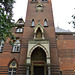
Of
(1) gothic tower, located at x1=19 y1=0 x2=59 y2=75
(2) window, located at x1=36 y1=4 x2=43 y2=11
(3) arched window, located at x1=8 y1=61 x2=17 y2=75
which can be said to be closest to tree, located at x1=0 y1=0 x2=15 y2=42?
(1) gothic tower, located at x1=19 y1=0 x2=59 y2=75

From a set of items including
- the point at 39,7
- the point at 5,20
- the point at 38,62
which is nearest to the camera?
the point at 5,20

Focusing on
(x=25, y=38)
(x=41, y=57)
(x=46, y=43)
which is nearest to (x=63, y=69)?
(x=41, y=57)

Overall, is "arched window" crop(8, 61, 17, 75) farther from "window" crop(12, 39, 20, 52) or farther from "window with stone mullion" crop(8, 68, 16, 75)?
"window" crop(12, 39, 20, 52)

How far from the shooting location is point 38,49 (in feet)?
41.5

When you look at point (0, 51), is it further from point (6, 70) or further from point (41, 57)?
point (41, 57)

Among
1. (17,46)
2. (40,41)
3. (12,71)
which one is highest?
(40,41)

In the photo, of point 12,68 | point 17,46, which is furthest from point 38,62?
point 17,46

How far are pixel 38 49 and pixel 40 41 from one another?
1171 mm

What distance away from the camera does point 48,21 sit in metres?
16.0

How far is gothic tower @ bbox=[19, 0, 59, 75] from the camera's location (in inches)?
460

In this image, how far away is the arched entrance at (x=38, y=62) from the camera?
12.2m

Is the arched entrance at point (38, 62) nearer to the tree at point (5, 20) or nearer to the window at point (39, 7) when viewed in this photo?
the tree at point (5, 20)

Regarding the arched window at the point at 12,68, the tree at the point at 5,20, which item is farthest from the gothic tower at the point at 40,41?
the tree at the point at 5,20

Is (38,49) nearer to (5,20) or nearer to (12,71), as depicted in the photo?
(12,71)
